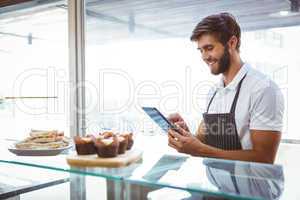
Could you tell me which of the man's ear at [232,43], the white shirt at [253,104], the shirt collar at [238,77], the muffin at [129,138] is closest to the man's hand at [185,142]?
the muffin at [129,138]

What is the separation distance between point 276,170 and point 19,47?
2254 millimetres

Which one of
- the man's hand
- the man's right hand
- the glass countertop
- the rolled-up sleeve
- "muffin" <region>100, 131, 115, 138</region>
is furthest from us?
the man's right hand

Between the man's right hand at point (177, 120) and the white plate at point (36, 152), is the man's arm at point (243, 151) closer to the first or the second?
the man's right hand at point (177, 120)

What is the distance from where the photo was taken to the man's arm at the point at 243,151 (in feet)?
4.03

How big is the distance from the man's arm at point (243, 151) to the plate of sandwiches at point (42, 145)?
1.29ft

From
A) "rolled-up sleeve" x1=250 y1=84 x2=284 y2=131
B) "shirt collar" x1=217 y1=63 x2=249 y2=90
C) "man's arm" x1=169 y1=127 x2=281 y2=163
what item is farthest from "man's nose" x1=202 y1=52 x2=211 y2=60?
"man's arm" x1=169 y1=127 x2=281 y2=163

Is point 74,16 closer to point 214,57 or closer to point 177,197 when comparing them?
point 214,57

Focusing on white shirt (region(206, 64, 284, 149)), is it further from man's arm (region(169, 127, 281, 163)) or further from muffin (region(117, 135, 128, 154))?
muffin (region(117, 135, 128, 154))

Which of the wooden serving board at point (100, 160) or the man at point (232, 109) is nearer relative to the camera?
the wooden serving board at point (100, 160)

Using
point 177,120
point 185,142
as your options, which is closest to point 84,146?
point 185,142

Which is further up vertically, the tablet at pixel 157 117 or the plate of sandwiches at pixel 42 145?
the tablet at pixel 157 117

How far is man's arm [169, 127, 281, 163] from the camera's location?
4.03ft

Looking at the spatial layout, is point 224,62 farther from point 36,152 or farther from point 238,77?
point 36,152

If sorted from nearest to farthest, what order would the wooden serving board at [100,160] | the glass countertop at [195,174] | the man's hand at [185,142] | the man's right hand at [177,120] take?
the glass countertop at [195,174]
the wooden serving board at [100,160]
the man's hand at [185,142]
the man's right hand at [177,120]
